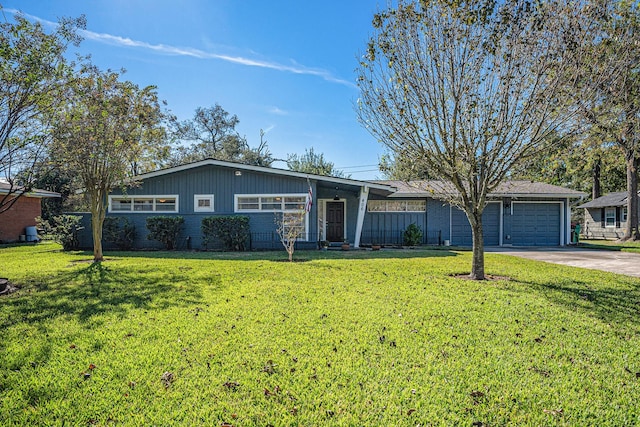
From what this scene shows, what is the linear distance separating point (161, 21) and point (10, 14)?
4367mm

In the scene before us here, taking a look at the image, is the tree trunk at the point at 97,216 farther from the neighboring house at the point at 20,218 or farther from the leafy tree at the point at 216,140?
the leafy tree at the point at 216,140

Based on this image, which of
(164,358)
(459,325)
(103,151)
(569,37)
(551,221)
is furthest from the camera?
(551,221)

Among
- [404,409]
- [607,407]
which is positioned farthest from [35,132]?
[607,407]

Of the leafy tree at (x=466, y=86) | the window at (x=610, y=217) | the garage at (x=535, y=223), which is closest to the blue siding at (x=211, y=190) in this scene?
the leafy tree at (x=466, y=86)

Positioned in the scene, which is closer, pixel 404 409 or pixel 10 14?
pixel 404 409

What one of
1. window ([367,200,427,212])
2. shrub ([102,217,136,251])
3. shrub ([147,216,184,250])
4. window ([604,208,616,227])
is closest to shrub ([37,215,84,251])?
shrub ([102,217,136,251])

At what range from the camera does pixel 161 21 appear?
10.0 meters

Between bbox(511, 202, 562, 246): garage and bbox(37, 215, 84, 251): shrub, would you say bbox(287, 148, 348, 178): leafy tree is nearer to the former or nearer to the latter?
bbox(511, 202, 562, 246): garage

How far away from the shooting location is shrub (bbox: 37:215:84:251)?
1294 centimetres

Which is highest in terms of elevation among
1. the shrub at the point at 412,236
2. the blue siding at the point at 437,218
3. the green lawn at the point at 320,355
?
the blue siding at the point at 437,218

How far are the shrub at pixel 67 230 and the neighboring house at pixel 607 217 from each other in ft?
105

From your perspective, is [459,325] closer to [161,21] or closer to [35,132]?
[35,132]

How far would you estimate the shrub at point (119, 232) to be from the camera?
13.8 m

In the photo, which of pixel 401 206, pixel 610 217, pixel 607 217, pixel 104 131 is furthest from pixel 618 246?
pixel 104 131
